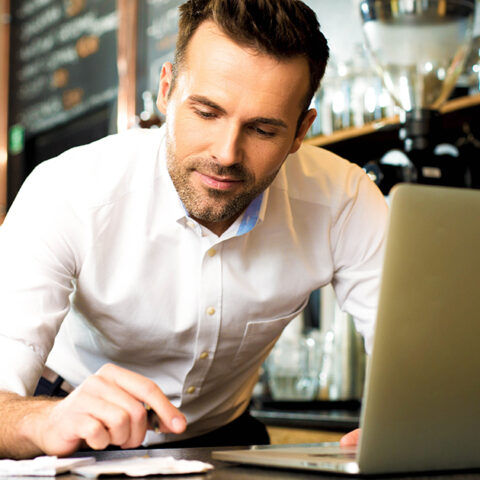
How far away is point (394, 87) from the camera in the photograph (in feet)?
5.51

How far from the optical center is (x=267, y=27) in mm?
1089

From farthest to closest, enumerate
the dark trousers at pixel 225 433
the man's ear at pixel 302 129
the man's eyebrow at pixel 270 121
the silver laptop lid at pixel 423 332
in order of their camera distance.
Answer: the dark trousers at pixel 225 433 → the man's ear at pixel 302 129 → the man's eyebrow at pixel 270 121 → the silver laptop lid at pixel 423 332

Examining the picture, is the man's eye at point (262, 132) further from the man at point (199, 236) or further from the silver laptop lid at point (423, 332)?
the silver laptop lid at point (423, 332)

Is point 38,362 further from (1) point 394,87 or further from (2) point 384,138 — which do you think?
(2) point 384,138

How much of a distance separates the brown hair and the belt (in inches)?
23.0

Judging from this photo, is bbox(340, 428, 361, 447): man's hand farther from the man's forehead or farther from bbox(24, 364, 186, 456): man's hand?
the man's forehead

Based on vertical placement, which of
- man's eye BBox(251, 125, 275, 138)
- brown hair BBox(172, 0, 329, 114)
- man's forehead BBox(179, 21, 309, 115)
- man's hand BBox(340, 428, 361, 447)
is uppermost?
brown hair BBox(172, 0, 329, 114)

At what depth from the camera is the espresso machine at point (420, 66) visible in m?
1.61

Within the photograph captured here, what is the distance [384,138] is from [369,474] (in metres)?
1.53

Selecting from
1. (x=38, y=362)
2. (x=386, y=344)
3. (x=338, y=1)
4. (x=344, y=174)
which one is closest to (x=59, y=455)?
(x=38, y=362)

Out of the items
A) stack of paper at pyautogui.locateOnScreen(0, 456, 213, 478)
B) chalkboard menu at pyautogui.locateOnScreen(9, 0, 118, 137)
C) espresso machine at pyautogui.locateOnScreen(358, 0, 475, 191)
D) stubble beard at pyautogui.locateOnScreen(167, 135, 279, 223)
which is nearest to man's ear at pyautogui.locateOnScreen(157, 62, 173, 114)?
stubble beard at pyautogui.locateOnScreen(167, 135, 279, 223)

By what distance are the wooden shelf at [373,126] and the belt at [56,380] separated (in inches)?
38.3

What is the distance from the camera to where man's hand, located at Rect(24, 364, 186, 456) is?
0.78m

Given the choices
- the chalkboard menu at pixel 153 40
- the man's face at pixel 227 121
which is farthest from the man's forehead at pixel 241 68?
the chalkboard menu at pixel 153 40
